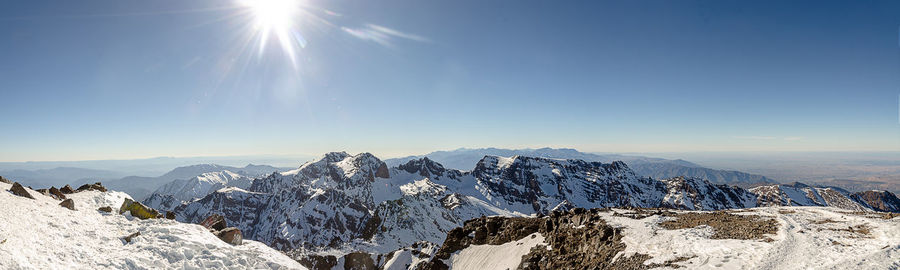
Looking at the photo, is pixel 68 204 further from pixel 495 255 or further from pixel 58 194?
pixel 495 255

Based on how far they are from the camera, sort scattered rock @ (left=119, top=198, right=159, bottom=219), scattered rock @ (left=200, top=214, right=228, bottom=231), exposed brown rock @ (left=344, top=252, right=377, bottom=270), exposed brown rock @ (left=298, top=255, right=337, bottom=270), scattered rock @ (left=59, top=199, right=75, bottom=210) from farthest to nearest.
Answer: exposed brown rock @ (left=298, top=255, right=337, bottom=270)
exposed brown rock @ (left=344, top=252, right=377, bottom=270)
scattered rock @ (left=200, top=214, right=228, bottom=231)
scattered rock @ (left=119, top=198, right=159, bottom=219)
scattered rock @ (left=59, top=199, right=75, bottom=210)

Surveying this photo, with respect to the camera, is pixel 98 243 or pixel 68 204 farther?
pixel 68 204

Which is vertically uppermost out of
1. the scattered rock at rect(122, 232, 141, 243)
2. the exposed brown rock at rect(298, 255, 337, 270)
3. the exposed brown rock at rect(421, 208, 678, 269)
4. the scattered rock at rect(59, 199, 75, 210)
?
the scattered rock at rect(59, 199, 75, 210)

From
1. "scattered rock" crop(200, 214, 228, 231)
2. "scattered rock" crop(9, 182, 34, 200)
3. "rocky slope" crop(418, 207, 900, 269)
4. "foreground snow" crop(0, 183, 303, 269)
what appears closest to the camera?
"foreground snow" crop(0, 183, 303, 269)

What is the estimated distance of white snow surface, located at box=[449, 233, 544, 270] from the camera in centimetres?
3594

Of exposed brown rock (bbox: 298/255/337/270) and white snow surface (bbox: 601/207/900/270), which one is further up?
white snow surface (bbox: 601/207/900/270)

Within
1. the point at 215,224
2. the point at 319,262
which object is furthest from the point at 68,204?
the point at 319,262

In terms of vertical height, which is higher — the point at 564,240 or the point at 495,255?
the point at 564,240

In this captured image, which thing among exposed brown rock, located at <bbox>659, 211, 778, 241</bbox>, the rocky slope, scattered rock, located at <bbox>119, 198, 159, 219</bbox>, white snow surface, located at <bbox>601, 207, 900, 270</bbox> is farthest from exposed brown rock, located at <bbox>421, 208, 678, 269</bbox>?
scattered rock, located at <bbox>119, 198, 159, 219</bbox>

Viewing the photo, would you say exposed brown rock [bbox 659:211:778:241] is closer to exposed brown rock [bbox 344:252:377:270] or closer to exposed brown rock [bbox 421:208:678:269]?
exposed brown rock [bbox 421:208:678:269]

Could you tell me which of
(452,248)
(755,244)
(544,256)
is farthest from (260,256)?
(452,248)

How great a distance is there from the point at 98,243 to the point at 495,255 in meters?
36.7

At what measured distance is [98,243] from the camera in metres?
15.3

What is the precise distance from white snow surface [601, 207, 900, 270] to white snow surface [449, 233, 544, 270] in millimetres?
14546
